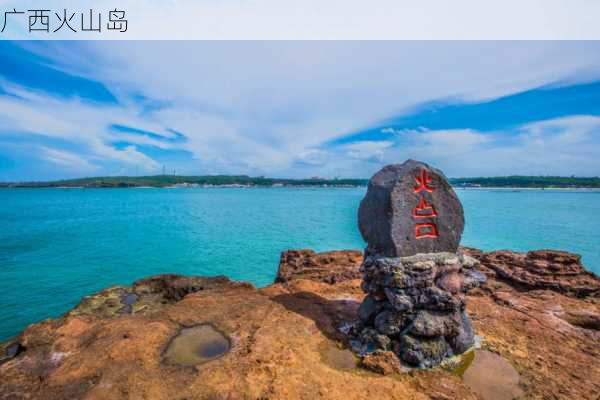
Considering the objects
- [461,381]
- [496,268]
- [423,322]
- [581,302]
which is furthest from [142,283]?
[581,302]

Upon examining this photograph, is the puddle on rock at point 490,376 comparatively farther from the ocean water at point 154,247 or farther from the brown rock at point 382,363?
the ocean water at point 154,247

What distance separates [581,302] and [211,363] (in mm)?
11658

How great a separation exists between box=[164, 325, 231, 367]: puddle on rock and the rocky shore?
0.04 metres

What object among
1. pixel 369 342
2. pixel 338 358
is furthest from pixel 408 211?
pixel 338 358

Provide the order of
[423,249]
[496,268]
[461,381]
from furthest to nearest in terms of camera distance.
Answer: [496,268] < [423,249] < [461,381]

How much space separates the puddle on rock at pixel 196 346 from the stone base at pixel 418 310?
332 cm

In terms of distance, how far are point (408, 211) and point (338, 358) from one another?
373 centimetres

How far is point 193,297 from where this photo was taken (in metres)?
10.1

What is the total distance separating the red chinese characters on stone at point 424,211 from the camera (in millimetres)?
6836

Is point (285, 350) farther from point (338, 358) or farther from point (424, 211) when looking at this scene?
point (424, 211)

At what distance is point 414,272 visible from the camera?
21.3ft

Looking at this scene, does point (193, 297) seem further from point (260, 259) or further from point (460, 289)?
→ point (260, 259)

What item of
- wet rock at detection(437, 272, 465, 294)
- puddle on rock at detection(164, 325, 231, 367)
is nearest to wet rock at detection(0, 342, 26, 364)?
puddle on rock at detection(164, 325, 231, 367)

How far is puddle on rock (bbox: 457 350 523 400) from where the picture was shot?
219 inches
